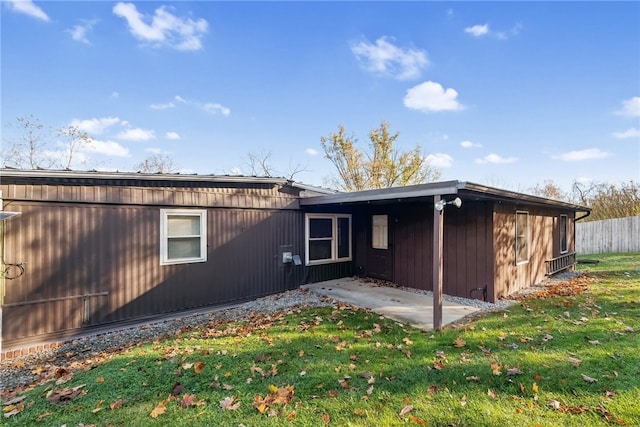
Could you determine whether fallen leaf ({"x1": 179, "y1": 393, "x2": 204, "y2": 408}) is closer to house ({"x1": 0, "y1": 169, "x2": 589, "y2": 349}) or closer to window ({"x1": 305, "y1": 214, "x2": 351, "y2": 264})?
house ({"x1": 0, "y1": 169, "x2": 589, "y2": 349})

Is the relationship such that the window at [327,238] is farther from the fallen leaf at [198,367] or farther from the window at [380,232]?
the fallen leaf at [198,367]

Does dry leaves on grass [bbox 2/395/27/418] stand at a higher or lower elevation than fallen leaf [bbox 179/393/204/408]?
lower

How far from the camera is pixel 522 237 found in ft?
25.3

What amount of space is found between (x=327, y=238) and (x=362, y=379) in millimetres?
5629

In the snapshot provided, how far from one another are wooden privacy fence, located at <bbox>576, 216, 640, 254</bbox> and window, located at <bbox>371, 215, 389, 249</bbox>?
14.9 meters

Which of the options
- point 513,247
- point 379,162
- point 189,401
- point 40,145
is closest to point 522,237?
point 513,247

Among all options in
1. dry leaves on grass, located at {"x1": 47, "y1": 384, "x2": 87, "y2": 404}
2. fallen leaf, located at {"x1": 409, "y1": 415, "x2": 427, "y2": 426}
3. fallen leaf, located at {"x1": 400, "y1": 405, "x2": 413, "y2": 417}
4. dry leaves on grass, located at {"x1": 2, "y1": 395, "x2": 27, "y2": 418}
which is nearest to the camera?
fallen leaf, located at {"x1": 409, "y1": 415, "x2": 427, "y2": 426}

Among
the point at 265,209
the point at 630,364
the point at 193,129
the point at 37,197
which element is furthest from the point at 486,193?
the point at 193,129

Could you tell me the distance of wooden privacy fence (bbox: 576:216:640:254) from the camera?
1505 centimetres

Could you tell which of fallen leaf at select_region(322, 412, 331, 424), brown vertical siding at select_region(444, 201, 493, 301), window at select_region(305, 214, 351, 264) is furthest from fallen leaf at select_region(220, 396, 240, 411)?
brown vertical siding at select_region(444, 201, 493, 301)

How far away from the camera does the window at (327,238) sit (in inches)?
331

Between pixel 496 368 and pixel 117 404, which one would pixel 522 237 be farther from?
pixel 117 404

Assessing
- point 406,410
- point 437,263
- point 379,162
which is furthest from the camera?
point 379,162

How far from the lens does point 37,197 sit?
15.4ft
